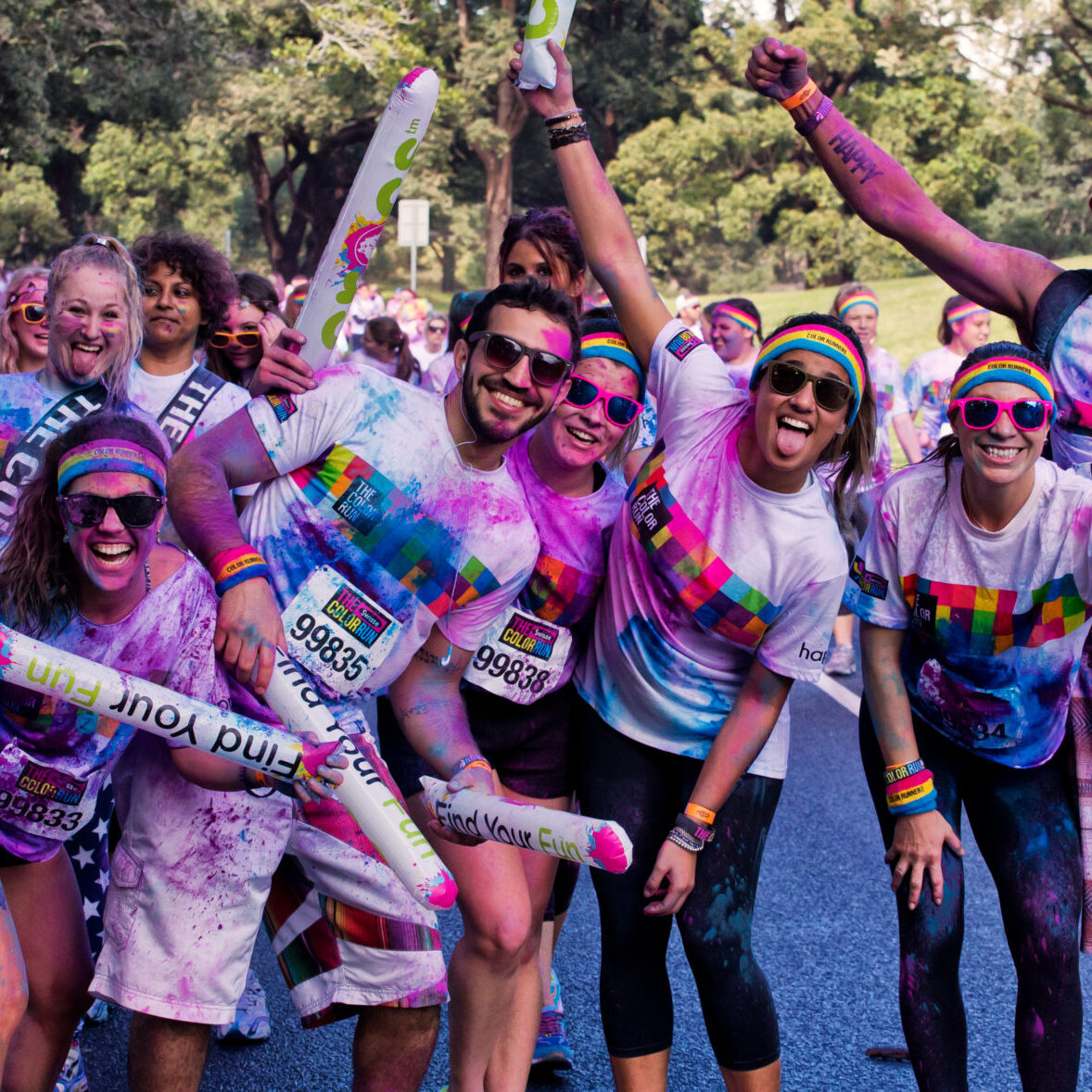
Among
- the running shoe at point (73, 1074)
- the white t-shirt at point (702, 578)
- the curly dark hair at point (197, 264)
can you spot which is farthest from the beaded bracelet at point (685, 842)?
the curly dark hair at point (197, 264)

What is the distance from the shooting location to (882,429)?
9.75 m

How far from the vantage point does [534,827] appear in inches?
104

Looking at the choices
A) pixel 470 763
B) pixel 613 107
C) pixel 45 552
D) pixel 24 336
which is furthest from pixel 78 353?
pixel 613 107

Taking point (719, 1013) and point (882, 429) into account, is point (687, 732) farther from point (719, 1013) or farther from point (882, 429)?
point (882, 429)

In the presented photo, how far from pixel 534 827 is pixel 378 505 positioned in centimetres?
84

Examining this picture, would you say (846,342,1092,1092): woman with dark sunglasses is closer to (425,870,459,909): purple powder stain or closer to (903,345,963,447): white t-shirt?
(425,870,459,909): purple powder stain

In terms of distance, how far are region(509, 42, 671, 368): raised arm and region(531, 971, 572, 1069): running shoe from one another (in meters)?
1.89

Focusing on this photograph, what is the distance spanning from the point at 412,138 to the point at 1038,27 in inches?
1396

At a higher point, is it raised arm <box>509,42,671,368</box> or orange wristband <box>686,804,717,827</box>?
raised arm <box>509,42,671,368</box>

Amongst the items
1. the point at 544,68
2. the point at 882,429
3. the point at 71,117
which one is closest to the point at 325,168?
the point at 71,117

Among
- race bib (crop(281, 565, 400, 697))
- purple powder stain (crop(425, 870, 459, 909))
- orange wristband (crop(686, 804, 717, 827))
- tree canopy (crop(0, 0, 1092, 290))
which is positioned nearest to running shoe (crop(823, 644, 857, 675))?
orange wristband (crop(686, 804, 717, 827))

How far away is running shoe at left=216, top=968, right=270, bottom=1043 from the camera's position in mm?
3973

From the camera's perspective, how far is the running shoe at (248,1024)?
13.0 feet

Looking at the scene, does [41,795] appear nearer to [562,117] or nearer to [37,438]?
[37,438]
